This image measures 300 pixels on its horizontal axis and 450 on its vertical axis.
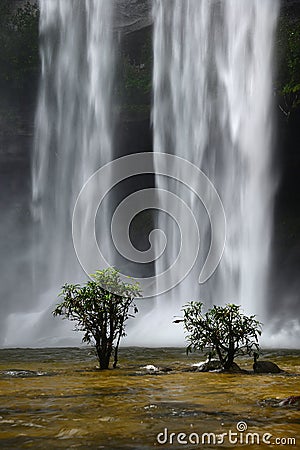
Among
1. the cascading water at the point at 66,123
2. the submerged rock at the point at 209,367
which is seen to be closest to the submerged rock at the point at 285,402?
the submerged rock at the point at 209,367

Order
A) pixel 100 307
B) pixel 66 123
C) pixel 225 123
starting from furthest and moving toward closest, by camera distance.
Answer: pixel 66 123, pixel 225 123, pixel 100 307

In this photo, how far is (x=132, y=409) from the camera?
3.66m

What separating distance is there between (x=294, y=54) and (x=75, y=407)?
21037 mm

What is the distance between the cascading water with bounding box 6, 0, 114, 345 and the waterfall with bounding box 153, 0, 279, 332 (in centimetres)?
337

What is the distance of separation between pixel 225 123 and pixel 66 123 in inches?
358

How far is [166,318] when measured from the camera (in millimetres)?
20438

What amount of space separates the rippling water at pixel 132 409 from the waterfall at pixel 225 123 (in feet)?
47.7

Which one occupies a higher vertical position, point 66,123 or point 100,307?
point 66,123

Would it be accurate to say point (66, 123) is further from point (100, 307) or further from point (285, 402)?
point (285, 402)

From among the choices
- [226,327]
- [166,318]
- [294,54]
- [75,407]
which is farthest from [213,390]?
[294,54]

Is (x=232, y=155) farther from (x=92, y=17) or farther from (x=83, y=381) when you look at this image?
(x=83, y=381)

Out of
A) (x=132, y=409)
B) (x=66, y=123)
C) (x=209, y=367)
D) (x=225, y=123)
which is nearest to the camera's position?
(x=132, y=409)

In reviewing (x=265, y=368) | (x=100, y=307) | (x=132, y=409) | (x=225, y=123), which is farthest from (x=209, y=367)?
(x=225, y=123)

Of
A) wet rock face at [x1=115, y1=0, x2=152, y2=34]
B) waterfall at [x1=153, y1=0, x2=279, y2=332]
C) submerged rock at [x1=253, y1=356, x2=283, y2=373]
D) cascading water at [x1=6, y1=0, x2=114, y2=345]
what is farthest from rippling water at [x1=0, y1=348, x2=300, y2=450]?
wet rock face at [x1=115, y1=0, x2=152, y2=34]
